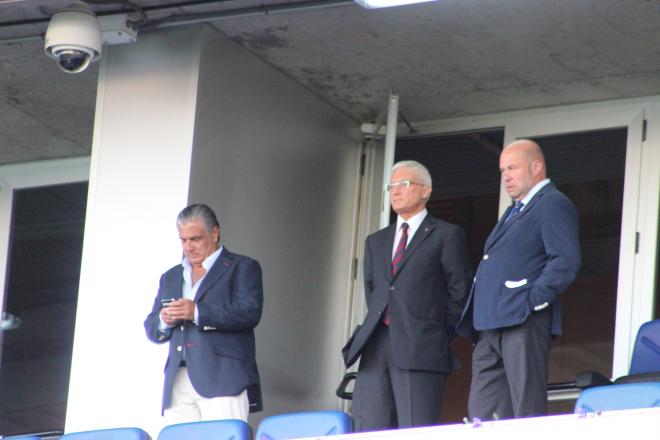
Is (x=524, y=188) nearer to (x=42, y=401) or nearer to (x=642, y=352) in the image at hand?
(x=642, y=352)

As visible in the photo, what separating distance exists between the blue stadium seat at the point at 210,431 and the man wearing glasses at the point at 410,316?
899 mm

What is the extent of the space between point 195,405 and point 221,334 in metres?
0.34

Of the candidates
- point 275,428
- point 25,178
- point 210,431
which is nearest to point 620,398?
point 275,428

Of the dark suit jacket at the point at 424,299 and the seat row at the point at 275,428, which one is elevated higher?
the dark suit jacket at the point at 424,299

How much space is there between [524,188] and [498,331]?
61cm

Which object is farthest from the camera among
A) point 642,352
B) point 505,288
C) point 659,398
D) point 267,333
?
point 267,333

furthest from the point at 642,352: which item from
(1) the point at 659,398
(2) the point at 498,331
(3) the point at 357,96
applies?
(3) the point at 357,96

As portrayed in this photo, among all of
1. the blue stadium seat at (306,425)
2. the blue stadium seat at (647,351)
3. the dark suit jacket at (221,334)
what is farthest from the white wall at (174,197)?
the blue stadium seat at (647,351)

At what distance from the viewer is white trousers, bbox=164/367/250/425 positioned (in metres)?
5.92

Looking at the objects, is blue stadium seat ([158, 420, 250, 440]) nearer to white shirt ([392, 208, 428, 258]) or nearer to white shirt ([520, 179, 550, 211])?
white shirt ([392, 208, 428, 258])

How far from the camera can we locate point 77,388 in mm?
6715

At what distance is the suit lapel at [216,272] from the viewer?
6125mm

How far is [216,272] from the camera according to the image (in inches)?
242

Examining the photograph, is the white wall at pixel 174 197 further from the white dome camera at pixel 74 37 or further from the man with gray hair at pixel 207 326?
the white dome camera at pixel 74 37
